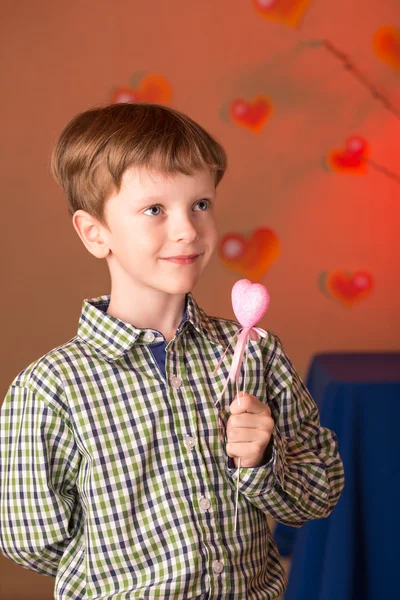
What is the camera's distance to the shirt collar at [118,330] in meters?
1.05

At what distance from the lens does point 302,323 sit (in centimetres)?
283

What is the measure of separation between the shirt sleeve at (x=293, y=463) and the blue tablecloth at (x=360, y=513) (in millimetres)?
824

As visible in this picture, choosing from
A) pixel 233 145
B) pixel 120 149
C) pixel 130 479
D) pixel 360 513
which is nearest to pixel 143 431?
pixel 130 479

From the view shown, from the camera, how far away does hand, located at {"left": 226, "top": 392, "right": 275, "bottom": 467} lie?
3.22 ft

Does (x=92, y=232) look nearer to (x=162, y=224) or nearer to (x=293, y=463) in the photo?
(x=162, y=224)

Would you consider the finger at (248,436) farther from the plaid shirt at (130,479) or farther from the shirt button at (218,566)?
the shirt button at (218,566)

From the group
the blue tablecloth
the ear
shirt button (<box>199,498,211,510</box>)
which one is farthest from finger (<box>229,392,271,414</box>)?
the blue tablecloth

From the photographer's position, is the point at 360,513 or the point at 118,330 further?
the point at 360,513

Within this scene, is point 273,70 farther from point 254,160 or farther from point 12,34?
point 12,34

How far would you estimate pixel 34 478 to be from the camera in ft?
3.26

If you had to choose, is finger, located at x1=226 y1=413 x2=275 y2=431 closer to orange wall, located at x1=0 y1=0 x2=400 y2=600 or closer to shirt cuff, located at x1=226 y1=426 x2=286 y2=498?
shirt cuff, located at x1=226 y1=426 x2=286 y2=498

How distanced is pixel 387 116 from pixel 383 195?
0.89ft

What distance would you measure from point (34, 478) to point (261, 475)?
0.28 metres

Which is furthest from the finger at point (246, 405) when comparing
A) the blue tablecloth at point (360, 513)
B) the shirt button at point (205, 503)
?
the blue tablecloth at point (360, 513)
